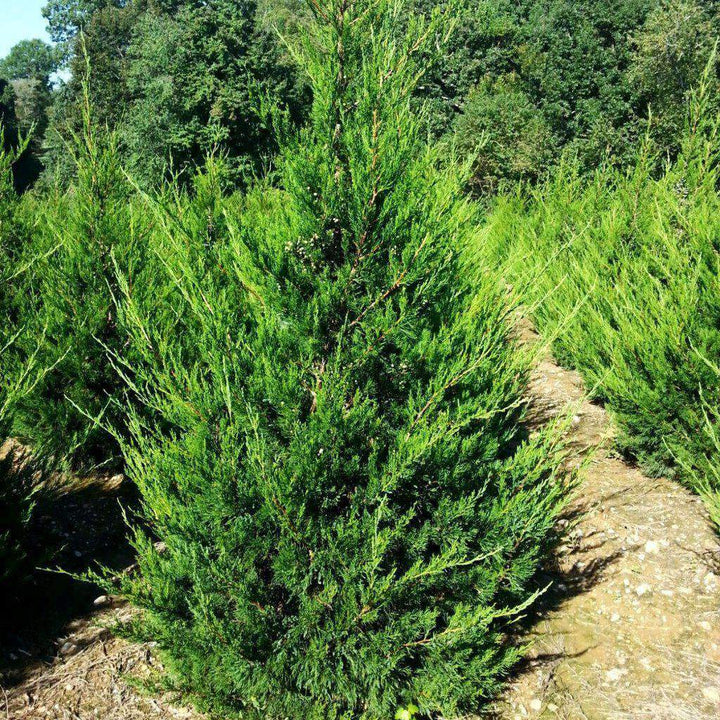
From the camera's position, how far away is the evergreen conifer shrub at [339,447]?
2.47 meters

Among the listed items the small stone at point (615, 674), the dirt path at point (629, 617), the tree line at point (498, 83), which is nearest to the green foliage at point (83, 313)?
the dirt path at point (629, 617)

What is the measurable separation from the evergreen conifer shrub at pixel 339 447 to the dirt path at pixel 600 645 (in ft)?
1.95

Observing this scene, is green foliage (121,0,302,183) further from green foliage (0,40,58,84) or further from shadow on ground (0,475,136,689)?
green foliage (0,40,58,84)

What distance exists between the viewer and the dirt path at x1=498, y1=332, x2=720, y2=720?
9.96 feet

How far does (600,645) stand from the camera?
342 cm

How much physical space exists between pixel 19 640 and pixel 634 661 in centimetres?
392

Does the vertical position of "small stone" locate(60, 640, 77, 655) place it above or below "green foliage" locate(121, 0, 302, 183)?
below

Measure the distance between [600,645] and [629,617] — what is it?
365 millimetres

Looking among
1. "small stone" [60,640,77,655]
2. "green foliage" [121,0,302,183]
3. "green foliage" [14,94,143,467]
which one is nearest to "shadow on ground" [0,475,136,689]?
"small stone" [60,640,77,655]

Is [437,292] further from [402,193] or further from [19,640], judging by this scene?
[19,640]

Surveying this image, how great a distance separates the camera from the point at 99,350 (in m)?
5.18

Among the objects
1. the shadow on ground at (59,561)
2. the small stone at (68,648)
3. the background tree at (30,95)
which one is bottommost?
the small stone at (68,648)

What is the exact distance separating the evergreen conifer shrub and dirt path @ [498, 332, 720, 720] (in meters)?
0.62

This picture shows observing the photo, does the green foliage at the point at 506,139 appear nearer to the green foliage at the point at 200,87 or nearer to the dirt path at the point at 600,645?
the green foliage at the point at 200,87
